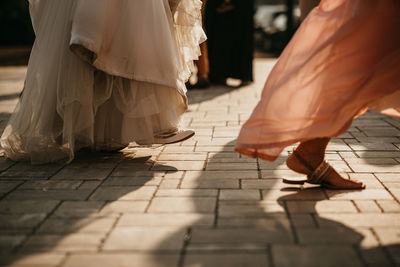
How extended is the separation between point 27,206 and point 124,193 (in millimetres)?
573

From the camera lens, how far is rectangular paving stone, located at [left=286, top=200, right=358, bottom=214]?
2.80 m

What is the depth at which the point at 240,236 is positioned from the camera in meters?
2.46

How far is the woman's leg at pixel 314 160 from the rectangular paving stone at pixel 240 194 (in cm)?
31

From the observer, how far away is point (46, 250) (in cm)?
235


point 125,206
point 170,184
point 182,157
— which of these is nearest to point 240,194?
point 170,184

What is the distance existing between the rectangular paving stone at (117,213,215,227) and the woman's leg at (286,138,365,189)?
76 centimetres

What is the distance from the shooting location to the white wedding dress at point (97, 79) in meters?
3.62

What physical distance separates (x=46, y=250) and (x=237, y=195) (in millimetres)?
1204

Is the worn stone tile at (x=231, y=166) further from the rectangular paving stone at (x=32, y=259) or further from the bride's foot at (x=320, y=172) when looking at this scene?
the rectangular paving stone at (x=32, y=259)

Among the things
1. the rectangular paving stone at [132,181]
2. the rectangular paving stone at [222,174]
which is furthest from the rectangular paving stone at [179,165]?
the rectangular paving stone at [132,181]

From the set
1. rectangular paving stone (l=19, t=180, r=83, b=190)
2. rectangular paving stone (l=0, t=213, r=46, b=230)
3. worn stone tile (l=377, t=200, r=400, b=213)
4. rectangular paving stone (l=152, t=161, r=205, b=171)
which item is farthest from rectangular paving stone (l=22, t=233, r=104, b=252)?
worn stone tile (l=377, t=200, r=400, b=213)

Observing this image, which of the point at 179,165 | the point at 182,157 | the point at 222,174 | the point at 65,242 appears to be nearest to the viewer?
the point at 65,242

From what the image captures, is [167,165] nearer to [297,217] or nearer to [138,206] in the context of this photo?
[138,206]

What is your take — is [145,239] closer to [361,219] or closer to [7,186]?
[361,219]
